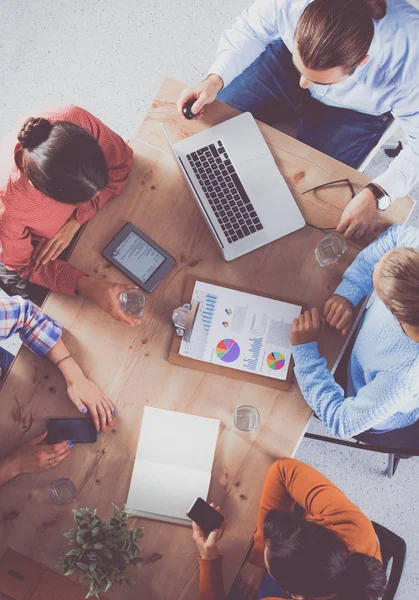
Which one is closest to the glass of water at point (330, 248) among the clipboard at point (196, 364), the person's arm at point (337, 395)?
the person's arm at point (337, 395)

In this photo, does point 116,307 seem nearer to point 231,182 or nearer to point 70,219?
point 70,219

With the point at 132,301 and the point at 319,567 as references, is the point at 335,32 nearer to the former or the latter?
the point at 132,301

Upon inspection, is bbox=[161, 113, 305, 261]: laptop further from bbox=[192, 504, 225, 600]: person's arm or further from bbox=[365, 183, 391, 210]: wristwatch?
bbox=[192, 504, 225, 600]: person's arm

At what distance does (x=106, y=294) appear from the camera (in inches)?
57.4

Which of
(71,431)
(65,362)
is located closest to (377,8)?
(65,362)

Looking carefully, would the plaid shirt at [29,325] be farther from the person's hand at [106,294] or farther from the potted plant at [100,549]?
the potted plant at [100,549]

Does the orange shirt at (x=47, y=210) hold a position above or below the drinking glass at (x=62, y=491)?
above

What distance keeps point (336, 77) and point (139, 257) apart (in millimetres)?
753

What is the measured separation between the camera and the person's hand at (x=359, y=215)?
5.04ft

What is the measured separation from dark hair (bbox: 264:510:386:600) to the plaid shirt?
0.81m

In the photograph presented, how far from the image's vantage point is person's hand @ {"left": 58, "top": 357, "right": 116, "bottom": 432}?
1.42 m

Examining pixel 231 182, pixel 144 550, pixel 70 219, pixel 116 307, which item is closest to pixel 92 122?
pixel 70 219

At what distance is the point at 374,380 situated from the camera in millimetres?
1494

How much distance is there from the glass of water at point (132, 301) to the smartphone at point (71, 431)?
33 cm
